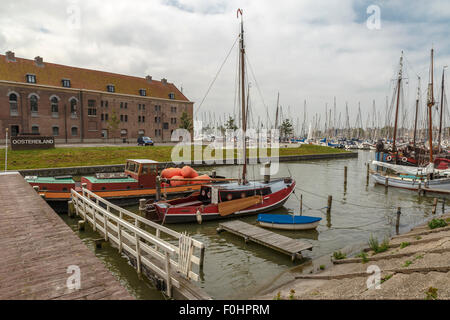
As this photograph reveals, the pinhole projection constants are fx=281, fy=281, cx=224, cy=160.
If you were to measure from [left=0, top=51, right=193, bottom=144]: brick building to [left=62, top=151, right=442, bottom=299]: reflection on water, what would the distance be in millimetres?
49477

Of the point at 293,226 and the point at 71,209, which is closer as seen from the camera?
the point at 293,226

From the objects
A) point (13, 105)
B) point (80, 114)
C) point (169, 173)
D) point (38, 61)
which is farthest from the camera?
point (80, 114)

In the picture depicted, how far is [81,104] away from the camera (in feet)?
207

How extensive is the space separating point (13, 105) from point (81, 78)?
1555cm

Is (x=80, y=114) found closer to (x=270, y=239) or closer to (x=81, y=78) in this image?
(x=81, y=78)

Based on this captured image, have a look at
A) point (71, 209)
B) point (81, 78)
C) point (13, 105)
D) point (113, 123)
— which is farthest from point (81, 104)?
point (71, 209)

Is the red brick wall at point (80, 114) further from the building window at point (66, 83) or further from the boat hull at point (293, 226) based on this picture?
the boat hull at point (293, 226)

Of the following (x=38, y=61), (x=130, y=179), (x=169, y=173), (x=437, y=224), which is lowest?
(x=437, y=224)

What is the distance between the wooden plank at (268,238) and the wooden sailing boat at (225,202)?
1.96m

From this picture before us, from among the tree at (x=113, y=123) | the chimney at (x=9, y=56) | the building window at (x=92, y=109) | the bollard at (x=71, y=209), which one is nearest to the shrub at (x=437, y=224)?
the bollard at (x=71, y=209)

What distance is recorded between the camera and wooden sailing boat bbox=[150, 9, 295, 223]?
17.7 metres

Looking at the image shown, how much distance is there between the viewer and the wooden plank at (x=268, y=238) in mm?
13016

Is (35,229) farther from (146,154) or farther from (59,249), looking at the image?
(146,154)
